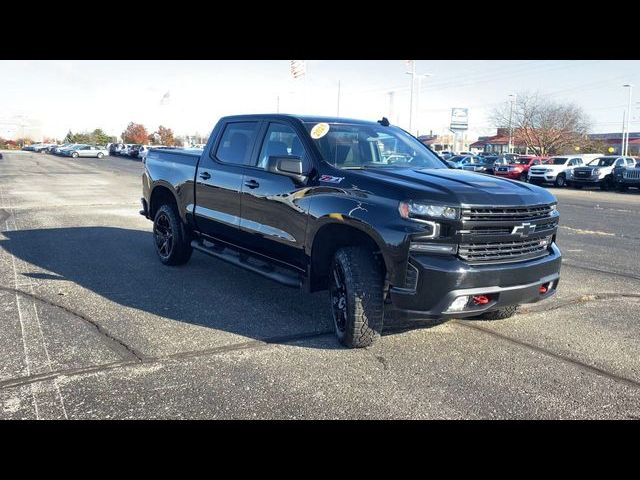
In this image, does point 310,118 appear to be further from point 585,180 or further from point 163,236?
point 585,180

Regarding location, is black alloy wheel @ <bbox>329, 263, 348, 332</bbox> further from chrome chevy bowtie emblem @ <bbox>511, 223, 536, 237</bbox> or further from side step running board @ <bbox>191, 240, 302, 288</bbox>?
chrome chevy bowtie emblem @ <bbox>511, 223, 536, 237</bbox>

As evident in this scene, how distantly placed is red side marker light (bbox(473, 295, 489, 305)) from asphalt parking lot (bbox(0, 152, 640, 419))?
1.58 feet

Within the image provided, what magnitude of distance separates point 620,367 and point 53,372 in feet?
13.1

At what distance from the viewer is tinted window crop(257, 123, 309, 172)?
17.6 ft

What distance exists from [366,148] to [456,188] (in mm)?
1346

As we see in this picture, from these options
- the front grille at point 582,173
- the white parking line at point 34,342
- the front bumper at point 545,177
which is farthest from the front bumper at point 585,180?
the white parking line at point 34,342

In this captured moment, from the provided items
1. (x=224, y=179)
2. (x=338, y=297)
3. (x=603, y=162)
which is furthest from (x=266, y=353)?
(x=603, y=162)

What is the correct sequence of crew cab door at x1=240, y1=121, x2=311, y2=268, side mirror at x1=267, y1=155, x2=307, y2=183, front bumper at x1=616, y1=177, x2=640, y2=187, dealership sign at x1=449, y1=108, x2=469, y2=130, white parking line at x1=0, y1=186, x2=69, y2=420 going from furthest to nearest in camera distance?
dealership sign at x1=449, y1=108, x2=469, y2=130 → front bumper at x1=616, y1=177, x2=640, y2=187 → crew cab door at x1=240, y1=121, x2=311, y2=268 → side mirror at x1=267, y1=155, x2=307, y2=183 → white parking line at x1=0, y1=186, x2=69, y2=420

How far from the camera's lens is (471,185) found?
14.6 feet

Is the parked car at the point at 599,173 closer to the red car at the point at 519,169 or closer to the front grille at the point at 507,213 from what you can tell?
the red car at the point at 519,169

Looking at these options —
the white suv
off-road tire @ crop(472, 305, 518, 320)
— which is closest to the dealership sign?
the white suv

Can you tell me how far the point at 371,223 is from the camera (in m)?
4.28
